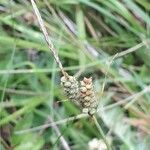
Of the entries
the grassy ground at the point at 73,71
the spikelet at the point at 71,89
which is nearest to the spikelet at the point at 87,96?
the spikelet at the point at 71,89

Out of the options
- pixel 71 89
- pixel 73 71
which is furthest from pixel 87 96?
pixel 73 71

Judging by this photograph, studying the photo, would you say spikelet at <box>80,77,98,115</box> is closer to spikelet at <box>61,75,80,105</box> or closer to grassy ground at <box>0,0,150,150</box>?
spikelet at <box>61,75,80,105</box>

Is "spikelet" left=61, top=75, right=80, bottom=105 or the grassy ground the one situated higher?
"spikelet" left=61, top=75, right=80, bottom=105

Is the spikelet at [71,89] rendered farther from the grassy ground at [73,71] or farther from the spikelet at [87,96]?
the grassy ground at [73,71]

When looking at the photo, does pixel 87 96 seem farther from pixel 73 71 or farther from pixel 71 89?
pixel 73 71

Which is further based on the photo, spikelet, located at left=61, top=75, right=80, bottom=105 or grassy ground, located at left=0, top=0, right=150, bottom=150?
grassy ground, located at left=0, top=0, right=150, bottom=150

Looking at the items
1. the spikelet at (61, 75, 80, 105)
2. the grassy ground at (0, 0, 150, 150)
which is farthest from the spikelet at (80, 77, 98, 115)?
the grassy ground at (0, 0, 150, 150)
